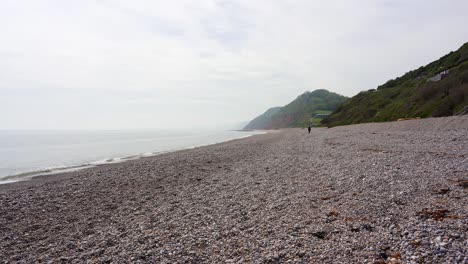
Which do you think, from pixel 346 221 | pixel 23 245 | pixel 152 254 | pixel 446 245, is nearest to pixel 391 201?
pixel 346 221

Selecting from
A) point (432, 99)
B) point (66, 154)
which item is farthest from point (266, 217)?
point (66, 154)

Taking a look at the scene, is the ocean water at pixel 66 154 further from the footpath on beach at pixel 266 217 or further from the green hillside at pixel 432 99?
the green hillside at pixel 432 99

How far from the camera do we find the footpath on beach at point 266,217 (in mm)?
7059

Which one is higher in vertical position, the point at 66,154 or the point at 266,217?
the point at 66,154

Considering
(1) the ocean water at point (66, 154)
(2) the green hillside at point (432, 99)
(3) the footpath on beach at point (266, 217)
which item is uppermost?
(2) the green hillside at point (432, 99)

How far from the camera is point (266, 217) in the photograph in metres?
9.98

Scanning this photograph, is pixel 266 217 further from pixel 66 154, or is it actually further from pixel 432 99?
pixel 66 154

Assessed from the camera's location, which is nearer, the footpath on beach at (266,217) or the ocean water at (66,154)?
the footpath on beach at (266,217)

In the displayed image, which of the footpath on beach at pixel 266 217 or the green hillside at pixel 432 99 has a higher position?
the green hillside at pixel 432 99

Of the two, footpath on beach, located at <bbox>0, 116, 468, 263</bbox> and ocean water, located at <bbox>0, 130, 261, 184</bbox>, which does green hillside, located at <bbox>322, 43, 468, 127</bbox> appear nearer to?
footpath on beach, located at <bbox>0, 116, 468, 263</bbox>

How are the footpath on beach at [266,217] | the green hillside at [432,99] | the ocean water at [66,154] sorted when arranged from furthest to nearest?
the green hillside at [432,99]
the ocean water at [66,154]
the footpath on beach at [266,217]

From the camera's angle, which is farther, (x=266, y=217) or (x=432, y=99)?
(x=432, y=99)

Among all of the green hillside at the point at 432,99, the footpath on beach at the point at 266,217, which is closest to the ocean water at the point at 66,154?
the footpath on beach at the point at 266,217

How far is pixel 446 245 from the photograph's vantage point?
20.5 ft
